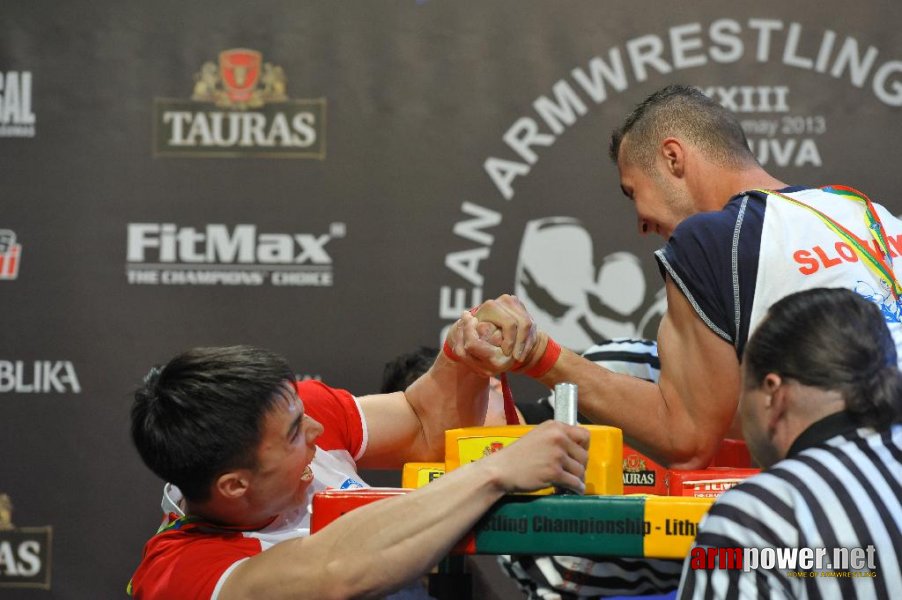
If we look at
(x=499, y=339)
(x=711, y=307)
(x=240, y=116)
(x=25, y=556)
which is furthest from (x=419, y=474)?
(x=25, y=556)

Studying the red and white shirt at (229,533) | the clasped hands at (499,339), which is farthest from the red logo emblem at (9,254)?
the clasped hands at (499,339)

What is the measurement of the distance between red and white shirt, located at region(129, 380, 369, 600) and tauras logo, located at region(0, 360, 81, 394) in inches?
55.8

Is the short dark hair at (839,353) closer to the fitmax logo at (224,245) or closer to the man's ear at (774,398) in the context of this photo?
the man's ear at (774,398)

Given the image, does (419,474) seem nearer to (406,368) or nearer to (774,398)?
(774,398)

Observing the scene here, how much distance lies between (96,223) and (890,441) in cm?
272

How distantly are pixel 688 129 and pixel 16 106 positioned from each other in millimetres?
2213

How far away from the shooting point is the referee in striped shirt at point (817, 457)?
122 cm

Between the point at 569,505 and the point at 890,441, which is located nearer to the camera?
the point at 890,441

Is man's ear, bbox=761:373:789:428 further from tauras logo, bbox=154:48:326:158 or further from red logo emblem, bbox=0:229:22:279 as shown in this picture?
red logo emblem, bbox=0:229:22:279

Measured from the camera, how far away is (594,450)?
1585 millimetres

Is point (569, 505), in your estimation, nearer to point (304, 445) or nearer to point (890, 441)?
point (890, 441)

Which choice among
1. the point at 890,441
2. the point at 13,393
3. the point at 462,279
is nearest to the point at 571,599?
the point at 890,441

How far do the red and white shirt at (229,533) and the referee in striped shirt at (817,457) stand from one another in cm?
79

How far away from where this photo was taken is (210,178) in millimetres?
3416
